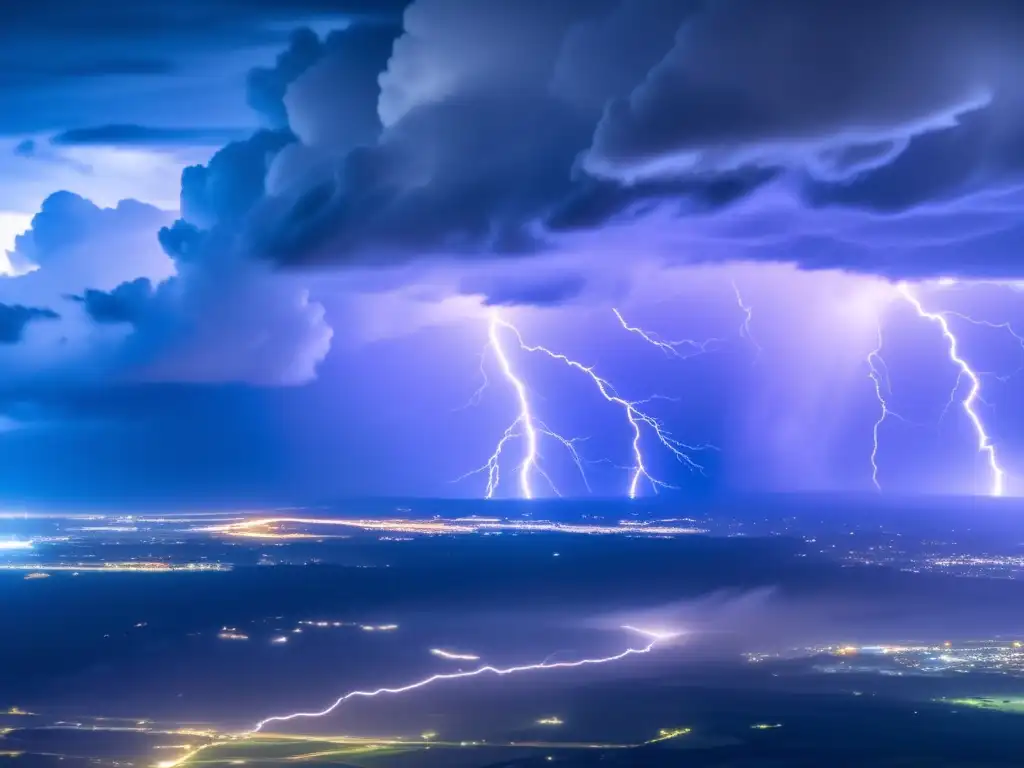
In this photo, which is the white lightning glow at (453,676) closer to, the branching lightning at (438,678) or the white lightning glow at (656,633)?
the branching lightning at (438,678)

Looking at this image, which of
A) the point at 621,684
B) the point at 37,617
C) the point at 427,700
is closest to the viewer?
the point at 427,700

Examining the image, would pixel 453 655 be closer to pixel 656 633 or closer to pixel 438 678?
pixel 438 678

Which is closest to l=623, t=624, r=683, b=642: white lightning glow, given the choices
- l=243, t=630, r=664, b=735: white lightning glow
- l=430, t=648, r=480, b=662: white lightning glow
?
l=243, t=630, r=664, b=735: white lightning glow

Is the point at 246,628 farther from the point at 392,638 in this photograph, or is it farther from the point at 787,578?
the point at 787,578

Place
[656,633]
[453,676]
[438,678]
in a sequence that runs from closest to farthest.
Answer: [438,678], [453,676], [656,633]

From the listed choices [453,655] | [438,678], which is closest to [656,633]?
[453,655]

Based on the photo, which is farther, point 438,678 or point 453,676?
point 453,676

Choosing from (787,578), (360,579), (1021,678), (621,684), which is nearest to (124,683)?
(621,684)
